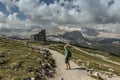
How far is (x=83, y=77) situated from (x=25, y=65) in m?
11.5

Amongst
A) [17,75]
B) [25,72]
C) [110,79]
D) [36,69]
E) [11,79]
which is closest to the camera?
[11,79]

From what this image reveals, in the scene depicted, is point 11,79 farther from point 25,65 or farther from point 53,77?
point 25,65

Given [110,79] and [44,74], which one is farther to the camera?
[110,79]

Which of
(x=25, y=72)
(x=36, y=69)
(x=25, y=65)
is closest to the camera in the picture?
(x=25, y=72)

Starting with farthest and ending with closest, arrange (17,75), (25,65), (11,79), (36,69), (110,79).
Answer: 1. (110,79)
2. (25,65)
3. (36,69)
4. (17,75)
5. (11,79)

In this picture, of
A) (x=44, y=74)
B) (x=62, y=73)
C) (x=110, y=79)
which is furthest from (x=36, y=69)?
(x=110, y=79)

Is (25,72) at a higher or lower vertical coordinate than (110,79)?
higher

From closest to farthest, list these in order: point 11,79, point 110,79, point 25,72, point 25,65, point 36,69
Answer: point 11,79 → point 25,72 → point 36,69 → point 25,65 → point 110,79

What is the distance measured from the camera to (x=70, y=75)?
129ft

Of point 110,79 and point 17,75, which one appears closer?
point 17,75

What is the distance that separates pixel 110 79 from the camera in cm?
4712

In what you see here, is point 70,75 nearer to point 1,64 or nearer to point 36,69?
point 36,69

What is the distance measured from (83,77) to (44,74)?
21.8 ft

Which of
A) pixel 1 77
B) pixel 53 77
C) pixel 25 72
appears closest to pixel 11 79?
pixel 1 77
